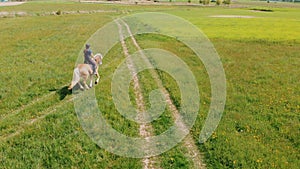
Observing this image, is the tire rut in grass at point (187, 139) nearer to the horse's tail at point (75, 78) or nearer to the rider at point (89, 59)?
the rider at point (89, 59)

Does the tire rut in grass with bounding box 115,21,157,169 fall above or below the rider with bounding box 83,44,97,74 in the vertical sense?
below

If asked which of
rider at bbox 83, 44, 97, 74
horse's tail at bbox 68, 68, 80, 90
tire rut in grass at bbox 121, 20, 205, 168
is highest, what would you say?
rider at bbox 83, 44, 97, 74

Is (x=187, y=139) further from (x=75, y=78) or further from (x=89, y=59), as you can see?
(x=89, y=59)

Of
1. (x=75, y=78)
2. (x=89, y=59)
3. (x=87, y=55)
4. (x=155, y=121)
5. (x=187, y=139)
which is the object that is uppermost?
(x=87, y=55)

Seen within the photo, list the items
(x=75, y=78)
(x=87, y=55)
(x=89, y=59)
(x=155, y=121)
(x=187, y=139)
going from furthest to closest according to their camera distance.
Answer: (x=89, y=59), (x=87, y=55), (x=75, y=78), (x=155, y=121), (x=187, y=139)

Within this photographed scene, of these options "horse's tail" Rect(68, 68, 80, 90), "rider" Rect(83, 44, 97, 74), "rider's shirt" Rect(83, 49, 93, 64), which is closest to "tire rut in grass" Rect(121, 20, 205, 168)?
"rider" Rect(83, 44, 97, 74)

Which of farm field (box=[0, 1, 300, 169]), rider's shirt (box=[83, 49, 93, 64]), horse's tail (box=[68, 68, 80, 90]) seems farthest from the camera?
rider's shirt (box=[83, 49, 93, 64])

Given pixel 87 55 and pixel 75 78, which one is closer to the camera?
pixel 75 78

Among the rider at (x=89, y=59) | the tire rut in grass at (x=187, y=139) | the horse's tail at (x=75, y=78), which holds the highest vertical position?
the rider at (x=89, y=59)

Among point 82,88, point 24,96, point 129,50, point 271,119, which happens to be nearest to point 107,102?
point 82,88

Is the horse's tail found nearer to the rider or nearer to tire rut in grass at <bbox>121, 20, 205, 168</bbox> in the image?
the rider

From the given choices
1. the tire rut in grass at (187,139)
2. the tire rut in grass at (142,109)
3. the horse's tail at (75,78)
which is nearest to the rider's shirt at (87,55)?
the horse's tail at (75,78)

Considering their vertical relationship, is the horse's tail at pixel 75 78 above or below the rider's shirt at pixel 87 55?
below

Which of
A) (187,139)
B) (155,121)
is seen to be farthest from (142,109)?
(187,139)
